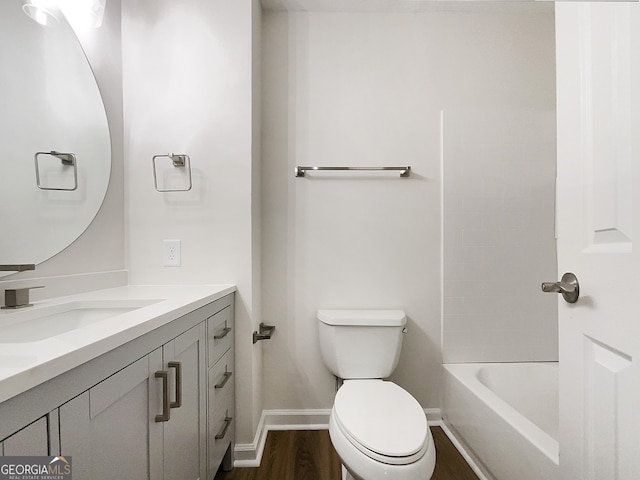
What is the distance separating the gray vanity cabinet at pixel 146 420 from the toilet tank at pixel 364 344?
73 cm

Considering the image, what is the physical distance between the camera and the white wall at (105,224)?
4.22ft

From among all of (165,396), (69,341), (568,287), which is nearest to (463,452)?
(568,287)

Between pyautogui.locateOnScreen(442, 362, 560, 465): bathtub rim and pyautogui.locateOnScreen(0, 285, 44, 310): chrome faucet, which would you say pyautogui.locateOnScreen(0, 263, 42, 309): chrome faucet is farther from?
pyautogui.locateOnScreen(442, 362, 560, 465): bathtub rim

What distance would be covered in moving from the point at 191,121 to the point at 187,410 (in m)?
1.27

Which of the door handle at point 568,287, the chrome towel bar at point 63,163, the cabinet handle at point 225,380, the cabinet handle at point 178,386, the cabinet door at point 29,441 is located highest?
the chrome towel bar at point 63,163

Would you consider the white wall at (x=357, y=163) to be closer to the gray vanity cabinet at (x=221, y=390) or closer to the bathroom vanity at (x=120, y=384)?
the gray vanity cabinet at (x=221, y=390)

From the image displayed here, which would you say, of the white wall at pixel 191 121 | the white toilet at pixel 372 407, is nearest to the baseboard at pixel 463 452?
the white toilet at pixel 372 407

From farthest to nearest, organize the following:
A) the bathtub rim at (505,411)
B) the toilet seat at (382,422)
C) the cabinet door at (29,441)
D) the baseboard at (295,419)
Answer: the baseboard at (295,419), the bathtub rim at (505,411), the toilet seat at (382,422), the cabinet door at (29,441)

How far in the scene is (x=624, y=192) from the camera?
2.36 feet

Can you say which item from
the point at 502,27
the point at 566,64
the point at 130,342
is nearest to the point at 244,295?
the point at 130,342

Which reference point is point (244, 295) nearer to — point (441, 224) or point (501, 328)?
point (441, 224)

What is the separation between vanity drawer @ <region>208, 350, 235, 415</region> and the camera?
1303 millimetres

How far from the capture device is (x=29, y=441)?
19.3 inches

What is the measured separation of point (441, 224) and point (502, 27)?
3.93 ft
